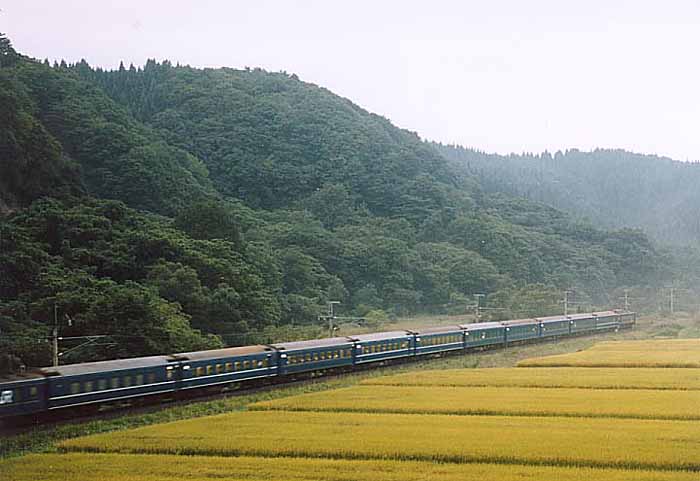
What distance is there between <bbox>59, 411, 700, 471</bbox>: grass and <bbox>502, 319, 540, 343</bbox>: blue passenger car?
14.8m

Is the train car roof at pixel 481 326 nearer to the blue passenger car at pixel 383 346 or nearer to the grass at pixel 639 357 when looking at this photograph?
the blue passenger car at pixel 383 346

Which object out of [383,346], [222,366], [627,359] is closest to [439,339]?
[383,346]

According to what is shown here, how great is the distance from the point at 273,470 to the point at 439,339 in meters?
13.9

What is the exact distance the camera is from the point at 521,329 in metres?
24.9

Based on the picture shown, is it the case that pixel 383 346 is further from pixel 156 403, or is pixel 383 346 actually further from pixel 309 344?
pixel 156 403

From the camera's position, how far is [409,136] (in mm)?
35531

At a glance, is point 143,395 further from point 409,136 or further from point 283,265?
point 409,136

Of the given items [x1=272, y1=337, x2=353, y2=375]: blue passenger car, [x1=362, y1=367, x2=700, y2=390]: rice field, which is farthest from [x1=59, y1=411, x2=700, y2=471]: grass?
[x1=272, y1=337, x2=353, y2=375]: blue passenger car

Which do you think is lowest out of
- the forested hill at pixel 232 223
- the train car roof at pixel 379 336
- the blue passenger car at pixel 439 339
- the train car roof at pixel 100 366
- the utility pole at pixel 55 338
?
the blue passenger car at pixel 439 339

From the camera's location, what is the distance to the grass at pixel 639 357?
44.8 feet

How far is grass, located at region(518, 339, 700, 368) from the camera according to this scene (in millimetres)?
13648

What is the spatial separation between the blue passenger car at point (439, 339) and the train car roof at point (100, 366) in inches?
328

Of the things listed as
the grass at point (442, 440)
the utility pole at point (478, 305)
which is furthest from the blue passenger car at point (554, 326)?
the grass at point (442, 440)

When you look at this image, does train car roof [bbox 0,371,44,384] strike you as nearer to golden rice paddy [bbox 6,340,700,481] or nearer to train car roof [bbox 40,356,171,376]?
train car roof [bbox 40,356,171,376]
